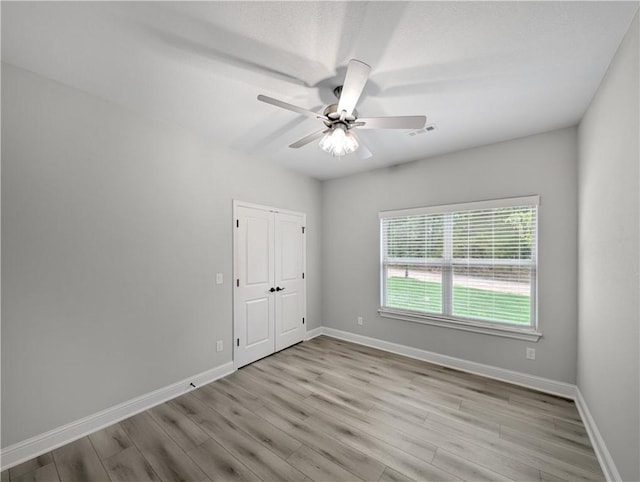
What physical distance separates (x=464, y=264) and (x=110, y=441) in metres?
3.83

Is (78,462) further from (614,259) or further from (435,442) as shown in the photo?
(614,259)

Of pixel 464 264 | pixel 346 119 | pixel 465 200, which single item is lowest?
pixel 464 264

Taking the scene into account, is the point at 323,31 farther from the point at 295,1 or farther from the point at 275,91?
the point at 275,91

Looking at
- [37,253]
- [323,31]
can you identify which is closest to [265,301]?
[37,253]

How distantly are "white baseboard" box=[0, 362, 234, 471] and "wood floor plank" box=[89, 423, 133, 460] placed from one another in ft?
0.22

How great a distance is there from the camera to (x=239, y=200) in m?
3.41

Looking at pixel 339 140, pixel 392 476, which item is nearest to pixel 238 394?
pixel 392 476

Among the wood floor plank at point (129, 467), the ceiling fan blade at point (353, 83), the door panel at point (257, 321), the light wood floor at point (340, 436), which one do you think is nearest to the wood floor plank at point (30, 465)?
the light wood floor at point (340, 436)

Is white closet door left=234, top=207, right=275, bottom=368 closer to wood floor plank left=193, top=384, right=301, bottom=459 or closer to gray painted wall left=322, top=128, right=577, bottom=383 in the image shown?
wood floor plank left=193, top=384, right=301, bottom=459

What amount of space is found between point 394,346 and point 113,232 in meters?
3.59

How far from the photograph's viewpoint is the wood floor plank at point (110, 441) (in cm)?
199

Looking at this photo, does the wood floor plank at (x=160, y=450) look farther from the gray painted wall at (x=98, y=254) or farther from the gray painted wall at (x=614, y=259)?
the gray painted wall at (x=614, y=259)

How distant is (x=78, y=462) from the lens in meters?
1.89

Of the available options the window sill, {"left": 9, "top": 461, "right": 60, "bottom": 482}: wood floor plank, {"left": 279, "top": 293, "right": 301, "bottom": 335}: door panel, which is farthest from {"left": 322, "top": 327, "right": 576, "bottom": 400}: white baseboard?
{"left": 9, "top": 461, "right": 60, "bottom": 482}: wood floor plank
